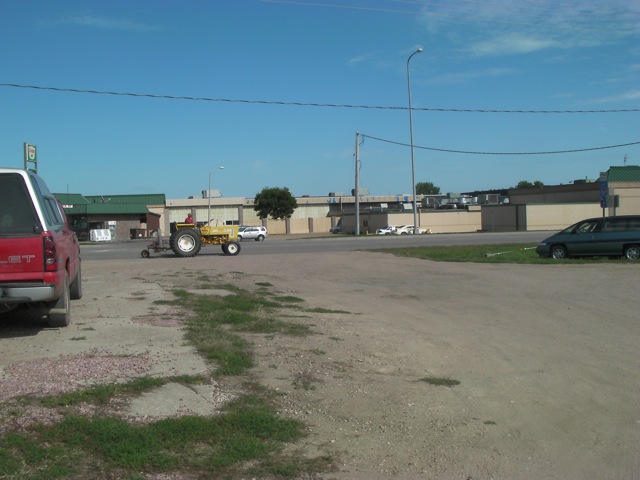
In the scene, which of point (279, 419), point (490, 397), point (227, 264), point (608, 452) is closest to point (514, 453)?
point (608, 452)

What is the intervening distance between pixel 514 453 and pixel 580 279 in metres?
13.5

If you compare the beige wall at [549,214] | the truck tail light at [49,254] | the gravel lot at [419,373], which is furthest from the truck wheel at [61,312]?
the beige wall at [549,214]

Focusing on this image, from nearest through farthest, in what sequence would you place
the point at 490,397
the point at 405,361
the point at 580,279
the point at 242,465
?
the point at 242,465 → the point at 490,397 → the point at 405,361 → the point at 580,279

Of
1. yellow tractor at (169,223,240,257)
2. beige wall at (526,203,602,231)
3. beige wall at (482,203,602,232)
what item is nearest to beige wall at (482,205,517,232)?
beige wall at (482,203,602,232)

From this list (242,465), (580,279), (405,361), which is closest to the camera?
(242,465)

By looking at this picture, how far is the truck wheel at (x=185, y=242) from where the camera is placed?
27391 mm

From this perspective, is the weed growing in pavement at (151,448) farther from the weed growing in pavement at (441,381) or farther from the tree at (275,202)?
the tree at (275,202)

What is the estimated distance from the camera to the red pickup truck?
7355 mm

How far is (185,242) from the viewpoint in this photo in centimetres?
2761

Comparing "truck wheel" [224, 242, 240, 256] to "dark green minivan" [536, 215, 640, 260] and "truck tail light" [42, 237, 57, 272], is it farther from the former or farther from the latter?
"truck tail light" [42, 237, 57, 272]

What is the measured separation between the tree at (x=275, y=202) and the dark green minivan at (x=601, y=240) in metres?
70.5

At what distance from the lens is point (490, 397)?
6781 millimetres

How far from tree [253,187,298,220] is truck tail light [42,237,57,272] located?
8561 cm

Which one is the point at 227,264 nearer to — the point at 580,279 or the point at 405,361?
the point at 580,279
